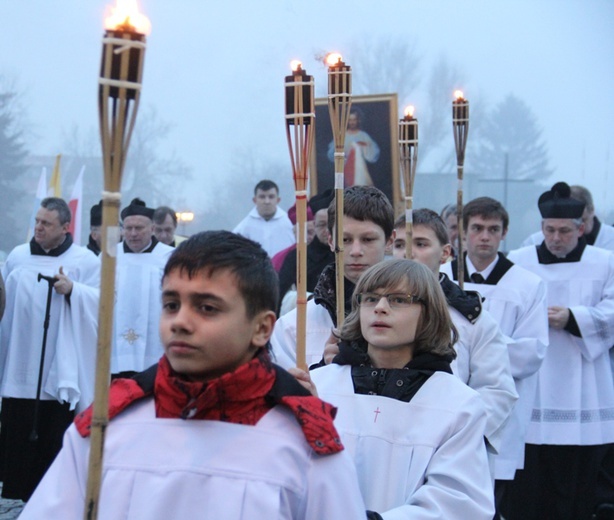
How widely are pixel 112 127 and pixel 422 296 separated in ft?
5.77

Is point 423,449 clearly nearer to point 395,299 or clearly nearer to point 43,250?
point 395,299

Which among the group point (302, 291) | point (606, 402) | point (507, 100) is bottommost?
point (606, 402)

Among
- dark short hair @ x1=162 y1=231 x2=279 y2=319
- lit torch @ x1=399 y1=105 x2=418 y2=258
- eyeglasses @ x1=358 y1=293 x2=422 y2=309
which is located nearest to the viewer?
dark short hair @ x1=162 y1=231 x2=279 y2=319

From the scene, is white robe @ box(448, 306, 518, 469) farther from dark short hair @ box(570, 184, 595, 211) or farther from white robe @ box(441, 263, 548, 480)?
dark short hair @ box(570, 184, 595, 211)

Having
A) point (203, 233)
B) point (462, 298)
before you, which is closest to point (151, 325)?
point (462, 298)

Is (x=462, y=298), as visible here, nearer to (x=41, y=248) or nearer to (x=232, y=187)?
(x=41, y=248)

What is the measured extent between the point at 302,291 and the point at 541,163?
1956 cm

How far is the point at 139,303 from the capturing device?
31.1 feet

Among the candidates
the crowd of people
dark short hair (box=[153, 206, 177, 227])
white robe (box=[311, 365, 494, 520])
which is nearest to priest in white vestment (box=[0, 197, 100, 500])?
the crowd of people

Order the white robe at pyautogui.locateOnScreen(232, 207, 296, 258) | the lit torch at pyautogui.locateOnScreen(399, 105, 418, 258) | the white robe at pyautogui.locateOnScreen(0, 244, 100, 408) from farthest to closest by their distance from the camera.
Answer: the white robe at pyautogui.locateOnScreen(232, 207, 296, 258) → the white robe at pyautogui.locateOnScreen(0, 244, 100, 408) → the lit torch at pyautogui.locateOnScreen(399, 105, 418, 258)

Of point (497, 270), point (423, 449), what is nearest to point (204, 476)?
point (423, 449)

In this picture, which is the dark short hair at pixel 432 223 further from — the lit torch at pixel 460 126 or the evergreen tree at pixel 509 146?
the evergreen tree at pixel 509 146

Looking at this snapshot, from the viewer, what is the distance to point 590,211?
9.12 metres

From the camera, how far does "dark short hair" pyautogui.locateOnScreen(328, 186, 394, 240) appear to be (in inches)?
180
